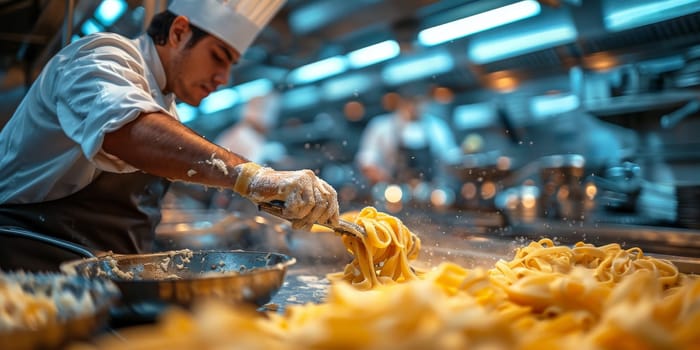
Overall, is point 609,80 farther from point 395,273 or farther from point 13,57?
point 13,57

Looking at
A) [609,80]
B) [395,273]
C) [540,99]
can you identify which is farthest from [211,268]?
[540,99]

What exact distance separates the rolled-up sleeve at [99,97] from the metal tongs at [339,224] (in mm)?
374

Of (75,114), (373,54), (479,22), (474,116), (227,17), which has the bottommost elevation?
(75,114)

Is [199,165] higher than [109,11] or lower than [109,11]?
lower

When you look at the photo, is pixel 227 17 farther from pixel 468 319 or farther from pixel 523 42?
pixel 523 42

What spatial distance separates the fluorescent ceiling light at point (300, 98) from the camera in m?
7.05

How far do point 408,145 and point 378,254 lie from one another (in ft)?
17.3

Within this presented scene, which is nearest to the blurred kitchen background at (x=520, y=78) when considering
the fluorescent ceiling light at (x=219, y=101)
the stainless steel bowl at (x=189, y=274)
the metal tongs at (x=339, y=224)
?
A: the metal tongs at (x=339, y=224)

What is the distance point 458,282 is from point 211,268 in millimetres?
642

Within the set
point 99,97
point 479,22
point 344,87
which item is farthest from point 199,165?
point 344,87

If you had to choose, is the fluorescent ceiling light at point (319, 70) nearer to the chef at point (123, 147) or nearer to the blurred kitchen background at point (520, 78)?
the blurred kitchen background at point (520, 78)

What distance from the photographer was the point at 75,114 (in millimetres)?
1358

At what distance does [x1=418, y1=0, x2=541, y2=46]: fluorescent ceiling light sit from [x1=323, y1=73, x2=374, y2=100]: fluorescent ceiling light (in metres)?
2.71

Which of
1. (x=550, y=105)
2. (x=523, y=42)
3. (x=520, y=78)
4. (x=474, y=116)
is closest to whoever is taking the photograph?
(x=523, y=42)
